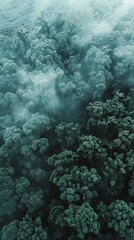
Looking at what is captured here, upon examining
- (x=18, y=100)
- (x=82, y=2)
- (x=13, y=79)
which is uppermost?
(x=82, y=2)

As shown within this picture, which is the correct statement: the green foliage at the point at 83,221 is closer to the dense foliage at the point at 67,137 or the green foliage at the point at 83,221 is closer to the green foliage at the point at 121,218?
the dense foliage at the point at 67,137

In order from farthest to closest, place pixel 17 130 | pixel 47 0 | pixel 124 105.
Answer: pixel 47 0
pixel 124 105
pixel 17 130

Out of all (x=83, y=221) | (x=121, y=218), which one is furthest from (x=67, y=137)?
(x=121, y=218)

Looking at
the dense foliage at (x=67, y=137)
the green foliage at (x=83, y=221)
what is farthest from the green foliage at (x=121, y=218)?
the green foliage at (x=83, y=221)

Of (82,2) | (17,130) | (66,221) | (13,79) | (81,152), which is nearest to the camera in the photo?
(66,221)

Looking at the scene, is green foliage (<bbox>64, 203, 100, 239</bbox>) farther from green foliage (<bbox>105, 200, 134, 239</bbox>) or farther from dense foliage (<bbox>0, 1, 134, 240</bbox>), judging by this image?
green foliage (<bbox>105, 200, 134, 239</bbox>)

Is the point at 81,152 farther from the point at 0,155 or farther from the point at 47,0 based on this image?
the point at 47,0

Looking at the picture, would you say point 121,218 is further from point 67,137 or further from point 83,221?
point 67,137

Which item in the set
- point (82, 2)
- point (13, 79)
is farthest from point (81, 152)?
point (82, 2)

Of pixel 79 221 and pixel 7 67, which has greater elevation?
pixel 7 67
